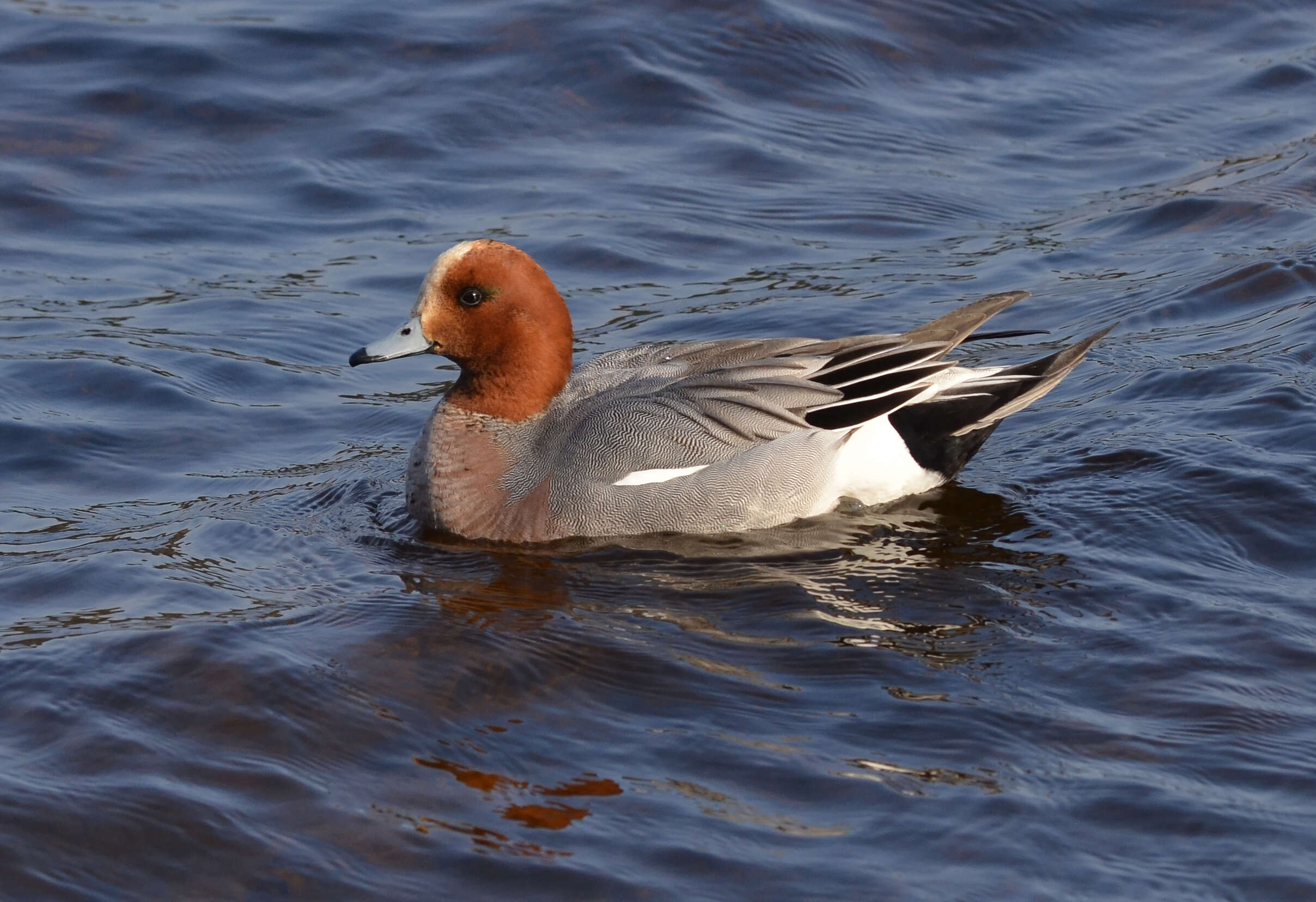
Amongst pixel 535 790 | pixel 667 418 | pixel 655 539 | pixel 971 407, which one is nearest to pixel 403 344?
pixel 667 418

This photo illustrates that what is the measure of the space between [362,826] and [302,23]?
27.5ft

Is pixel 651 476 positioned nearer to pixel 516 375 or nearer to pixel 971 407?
pixel 516 375

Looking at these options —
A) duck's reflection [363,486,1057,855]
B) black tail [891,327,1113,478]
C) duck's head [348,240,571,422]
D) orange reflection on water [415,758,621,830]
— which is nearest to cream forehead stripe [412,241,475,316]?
duck's head [348,240,571,422]

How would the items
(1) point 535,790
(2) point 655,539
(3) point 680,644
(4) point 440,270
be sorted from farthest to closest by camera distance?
(4) point 440,270, (2) point 655,539, (3) point 680,644, (1) point 535,790

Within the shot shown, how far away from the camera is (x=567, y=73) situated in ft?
34.7

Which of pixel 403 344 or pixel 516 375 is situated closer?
pixel 403 344

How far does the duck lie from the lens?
578cm

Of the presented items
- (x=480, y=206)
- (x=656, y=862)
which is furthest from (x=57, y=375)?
(x=656, y=862)

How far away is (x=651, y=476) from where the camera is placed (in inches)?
227

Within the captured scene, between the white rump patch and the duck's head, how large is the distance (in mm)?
558

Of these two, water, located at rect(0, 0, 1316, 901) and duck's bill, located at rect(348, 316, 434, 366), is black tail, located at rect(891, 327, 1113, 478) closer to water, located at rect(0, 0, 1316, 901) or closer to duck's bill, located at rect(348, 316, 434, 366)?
water, located at rect(0, 0, 1316, 901)

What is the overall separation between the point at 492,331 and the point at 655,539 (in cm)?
99

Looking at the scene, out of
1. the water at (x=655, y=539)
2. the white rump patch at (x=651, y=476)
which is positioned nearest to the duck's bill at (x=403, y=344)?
the water at (x=655, y=539)

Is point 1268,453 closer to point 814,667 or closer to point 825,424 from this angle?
point 825,424
